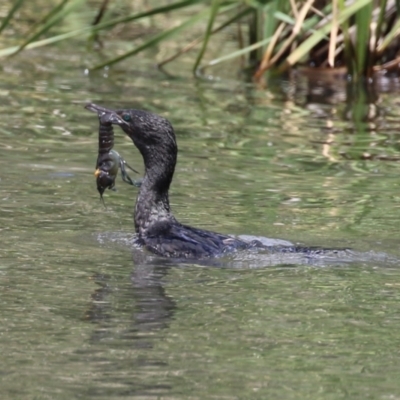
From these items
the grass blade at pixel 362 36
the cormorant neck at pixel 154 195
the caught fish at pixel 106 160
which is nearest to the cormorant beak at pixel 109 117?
the caught fish at pixel 106 160

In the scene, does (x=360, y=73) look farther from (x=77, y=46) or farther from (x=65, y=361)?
(x=65, y=361)

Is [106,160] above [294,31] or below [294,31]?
below

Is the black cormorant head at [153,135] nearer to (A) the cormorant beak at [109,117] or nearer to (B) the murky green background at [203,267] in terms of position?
(A) the cormorant beak at [109,117]

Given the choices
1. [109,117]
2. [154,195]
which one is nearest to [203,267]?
[154,195]

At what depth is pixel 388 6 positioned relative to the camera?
1331cm

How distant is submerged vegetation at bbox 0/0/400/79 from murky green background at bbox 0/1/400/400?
0.43 m

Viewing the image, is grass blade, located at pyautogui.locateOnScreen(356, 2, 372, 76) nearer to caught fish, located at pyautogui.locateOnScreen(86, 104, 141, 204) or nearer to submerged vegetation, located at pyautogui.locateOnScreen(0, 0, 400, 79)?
submerged vegetation, located at pyautogui.locateOnScreen(0, 0, 400, 79)

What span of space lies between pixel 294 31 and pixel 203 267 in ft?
18.7

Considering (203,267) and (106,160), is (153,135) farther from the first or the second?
(203,267)

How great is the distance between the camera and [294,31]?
12.4 m

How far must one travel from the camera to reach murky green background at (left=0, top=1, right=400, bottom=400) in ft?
16.9

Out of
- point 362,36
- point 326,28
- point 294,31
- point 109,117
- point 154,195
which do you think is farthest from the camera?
point 362,36

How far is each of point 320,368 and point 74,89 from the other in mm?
8368

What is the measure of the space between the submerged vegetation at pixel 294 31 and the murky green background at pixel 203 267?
431 millimetres
